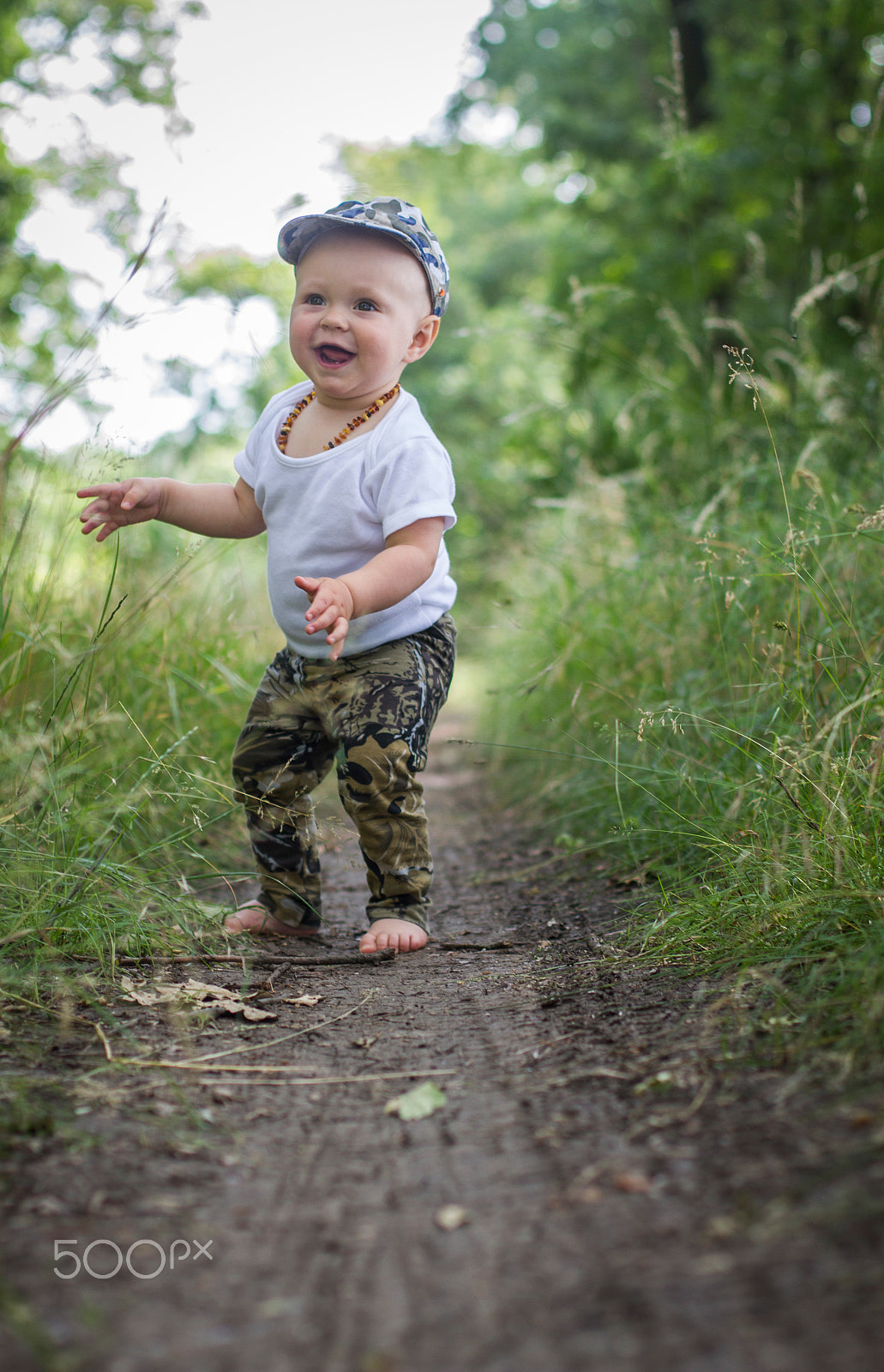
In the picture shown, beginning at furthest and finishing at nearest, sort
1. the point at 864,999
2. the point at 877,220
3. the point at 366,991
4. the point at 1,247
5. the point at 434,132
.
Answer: the point at 434,132 → the point at 1,247 → the point at 877,220 → the point at 366,991 → the point at 864,999

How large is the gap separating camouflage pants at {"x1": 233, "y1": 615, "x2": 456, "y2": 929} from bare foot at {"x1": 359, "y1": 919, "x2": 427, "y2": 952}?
0.13 ft

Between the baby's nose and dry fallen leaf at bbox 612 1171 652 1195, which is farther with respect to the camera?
the baby's nose

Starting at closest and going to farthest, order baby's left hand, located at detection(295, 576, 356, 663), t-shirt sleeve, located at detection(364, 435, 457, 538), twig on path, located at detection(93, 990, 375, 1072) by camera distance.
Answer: twig on path, located at detection(93, 990, 375, 1072) → baby's left hand, located at detection(295, 576, 356, 663) → t-shirt sleeve, located at detection(364, 435, 457, 538)

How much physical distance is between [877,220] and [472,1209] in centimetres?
550

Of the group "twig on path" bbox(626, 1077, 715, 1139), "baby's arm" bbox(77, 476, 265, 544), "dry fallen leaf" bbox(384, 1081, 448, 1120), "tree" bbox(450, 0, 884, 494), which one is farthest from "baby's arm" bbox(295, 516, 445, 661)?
"tree" bbox(450, 0, 884, 494)

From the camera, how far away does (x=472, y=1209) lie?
3.24ft

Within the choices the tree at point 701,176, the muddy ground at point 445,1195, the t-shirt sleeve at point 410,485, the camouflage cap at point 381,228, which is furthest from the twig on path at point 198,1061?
the tree at point 701,176

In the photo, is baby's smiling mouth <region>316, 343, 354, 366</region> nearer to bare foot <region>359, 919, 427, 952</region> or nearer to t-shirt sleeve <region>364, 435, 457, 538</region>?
t-shirt sleeve <region>364, 435, 457, 538</region>

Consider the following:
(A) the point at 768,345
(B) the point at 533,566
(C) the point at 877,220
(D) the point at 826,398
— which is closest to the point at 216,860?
(D) the point at 826,398

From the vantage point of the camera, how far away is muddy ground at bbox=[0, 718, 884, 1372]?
30.5 inches

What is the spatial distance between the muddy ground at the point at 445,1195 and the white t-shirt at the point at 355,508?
33.5 inches

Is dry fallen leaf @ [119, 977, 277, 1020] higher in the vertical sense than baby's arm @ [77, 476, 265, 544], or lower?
lower

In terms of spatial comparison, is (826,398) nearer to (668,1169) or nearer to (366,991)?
(366,991)

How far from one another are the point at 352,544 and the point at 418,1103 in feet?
3.98
